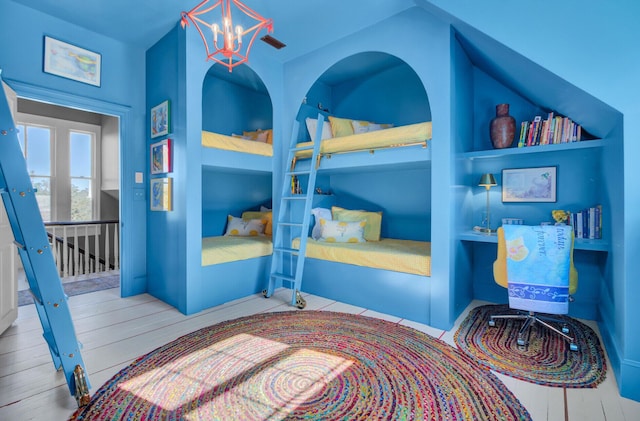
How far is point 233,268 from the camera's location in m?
A: 3.29

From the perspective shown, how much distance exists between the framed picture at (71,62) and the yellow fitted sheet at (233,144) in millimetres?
1262

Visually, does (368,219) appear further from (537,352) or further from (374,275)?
(537,352)

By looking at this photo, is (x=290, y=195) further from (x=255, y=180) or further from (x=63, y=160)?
(x=63, y=160)

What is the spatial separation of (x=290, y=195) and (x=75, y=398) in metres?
2.54

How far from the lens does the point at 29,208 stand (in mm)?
1472

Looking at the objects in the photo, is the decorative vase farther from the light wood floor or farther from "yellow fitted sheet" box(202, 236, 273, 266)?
"yellow fitted sheet" box(202, 236, 273, 266)

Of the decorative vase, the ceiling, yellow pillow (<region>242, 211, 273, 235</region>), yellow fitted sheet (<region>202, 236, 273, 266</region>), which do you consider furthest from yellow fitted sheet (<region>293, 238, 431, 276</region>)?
the ceiling

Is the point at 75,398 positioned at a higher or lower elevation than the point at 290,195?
lower

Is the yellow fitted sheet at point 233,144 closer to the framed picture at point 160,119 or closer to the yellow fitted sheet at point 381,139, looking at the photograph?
the framed picture at point 160,119

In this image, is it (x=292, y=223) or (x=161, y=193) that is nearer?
(x=161, y=193)

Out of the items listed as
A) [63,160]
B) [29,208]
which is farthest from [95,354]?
[63,160]

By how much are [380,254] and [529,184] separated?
1.67 m

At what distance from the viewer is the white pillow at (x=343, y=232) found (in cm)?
353

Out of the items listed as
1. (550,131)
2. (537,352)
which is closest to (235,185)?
(550,131)
